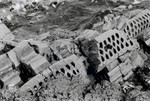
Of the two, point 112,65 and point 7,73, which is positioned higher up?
point 7,73

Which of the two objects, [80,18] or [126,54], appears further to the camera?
[80,18]

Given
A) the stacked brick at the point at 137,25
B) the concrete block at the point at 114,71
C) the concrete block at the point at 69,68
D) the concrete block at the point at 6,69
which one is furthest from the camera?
the stacked brick at the point at 137,25

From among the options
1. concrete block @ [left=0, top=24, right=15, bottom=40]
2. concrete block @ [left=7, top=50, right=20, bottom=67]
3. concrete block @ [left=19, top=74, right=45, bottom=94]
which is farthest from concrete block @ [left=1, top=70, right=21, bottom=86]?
concrete block @ [left=0, top=24, right=15, bottom=40]

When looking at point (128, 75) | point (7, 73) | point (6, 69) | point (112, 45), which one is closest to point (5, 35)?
point (6, 69)

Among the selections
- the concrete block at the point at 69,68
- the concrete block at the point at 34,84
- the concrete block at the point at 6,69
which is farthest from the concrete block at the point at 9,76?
the concrete block at the point at 69,68

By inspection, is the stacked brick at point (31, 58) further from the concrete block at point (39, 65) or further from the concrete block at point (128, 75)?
the concrete block at point (128, 75)

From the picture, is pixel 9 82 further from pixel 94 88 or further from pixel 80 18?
pixel 80 18

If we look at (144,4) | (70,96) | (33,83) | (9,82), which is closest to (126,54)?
(70,96)

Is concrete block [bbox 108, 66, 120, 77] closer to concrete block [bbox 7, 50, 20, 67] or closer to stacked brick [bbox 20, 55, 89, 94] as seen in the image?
stacked brick [bbox 20, 55, 89, 94]

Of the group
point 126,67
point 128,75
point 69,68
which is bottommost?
point 128,75

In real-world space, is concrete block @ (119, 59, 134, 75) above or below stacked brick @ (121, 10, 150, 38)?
below

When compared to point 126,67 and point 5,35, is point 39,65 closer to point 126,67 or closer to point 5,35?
point 126,67
